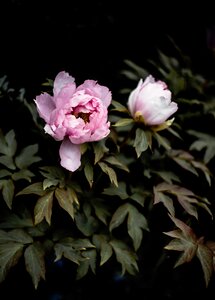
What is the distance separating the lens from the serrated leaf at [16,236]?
121 cm

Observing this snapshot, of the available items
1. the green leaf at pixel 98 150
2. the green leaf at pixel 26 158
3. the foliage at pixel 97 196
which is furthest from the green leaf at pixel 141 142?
the green leaf at pixel 26 158

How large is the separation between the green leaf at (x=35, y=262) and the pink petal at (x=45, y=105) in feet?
1.37

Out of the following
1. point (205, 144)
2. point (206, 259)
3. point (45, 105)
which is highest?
point (45, 105)

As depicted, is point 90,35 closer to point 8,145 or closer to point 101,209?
point 8,145

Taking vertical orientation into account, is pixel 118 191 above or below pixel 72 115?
below

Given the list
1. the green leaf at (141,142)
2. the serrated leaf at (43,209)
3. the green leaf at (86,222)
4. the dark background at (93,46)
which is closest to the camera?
the serrated leaf at (43,209)

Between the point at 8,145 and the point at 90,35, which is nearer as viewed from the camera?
the point at 8,145

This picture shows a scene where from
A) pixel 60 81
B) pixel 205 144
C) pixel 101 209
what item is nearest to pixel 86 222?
pixel 101 209

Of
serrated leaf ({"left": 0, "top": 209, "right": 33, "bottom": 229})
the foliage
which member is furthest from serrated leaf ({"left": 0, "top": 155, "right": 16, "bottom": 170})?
serrated leaf ({"left": 0, "top": 209, "right": 33, "bottom": 229})

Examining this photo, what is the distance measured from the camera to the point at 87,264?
1.28 meters

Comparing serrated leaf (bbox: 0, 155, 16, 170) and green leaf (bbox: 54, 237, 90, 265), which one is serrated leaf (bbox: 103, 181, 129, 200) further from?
serrated leaf (bbox: 0, 155, 16, 170)

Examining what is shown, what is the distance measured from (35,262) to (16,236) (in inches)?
4.6

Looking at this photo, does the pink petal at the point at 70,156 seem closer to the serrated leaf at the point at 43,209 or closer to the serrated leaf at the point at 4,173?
the serrated leaf at the point at 43,209

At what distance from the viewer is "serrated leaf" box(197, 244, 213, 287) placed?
3.83ft
